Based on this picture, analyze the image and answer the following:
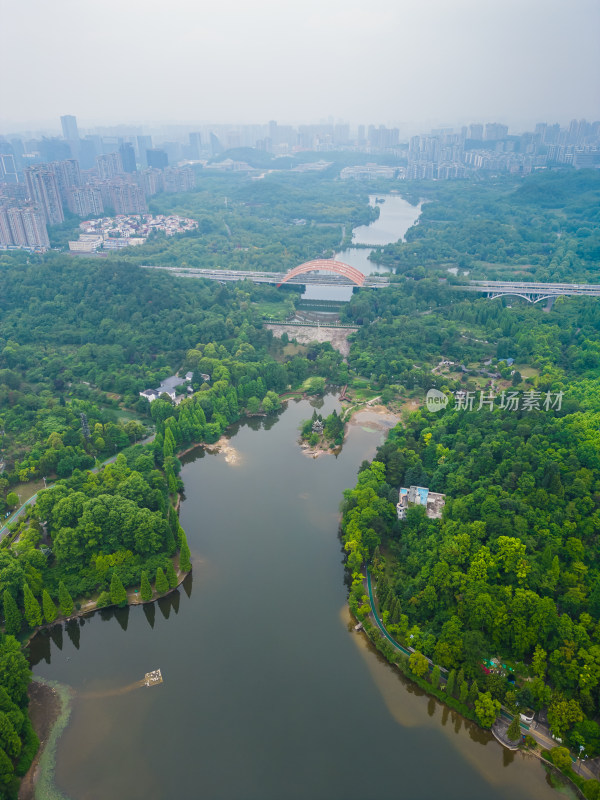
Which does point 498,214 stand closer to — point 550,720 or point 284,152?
point 550,720

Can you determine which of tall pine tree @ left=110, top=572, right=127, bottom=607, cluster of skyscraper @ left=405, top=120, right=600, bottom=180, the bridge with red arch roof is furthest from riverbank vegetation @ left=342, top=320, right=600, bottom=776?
cluster of skyscraper @ left=405, top=120, right=600, bottom=180

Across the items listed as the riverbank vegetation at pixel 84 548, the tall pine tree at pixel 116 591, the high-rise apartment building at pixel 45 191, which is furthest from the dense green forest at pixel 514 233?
the tall pine tree at pixel 116 591

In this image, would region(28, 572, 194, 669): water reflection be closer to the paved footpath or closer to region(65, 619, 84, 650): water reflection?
region(65, 619, 84, 650): water reflection

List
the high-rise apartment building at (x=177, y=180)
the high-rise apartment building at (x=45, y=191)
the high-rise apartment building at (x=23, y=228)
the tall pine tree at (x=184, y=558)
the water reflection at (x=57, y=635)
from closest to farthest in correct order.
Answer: the water reflection at (x=57, y=635), the tall pine tree at (x=184, y=558), the high-rise apartment building at (x=23, y=228), the high-rise apartment building at (x=45, y=191), the high-rise apartment building at (x=177, y=180)

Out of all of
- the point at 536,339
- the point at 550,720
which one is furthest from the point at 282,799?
the point at 536,339

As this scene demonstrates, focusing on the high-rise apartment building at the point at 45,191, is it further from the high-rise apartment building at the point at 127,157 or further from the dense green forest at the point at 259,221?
the high-rise apartment building at the point at 127,157
